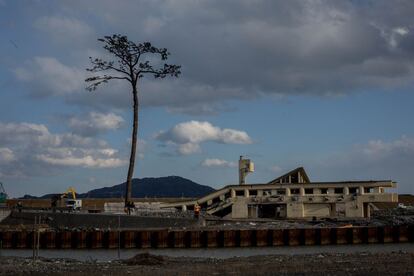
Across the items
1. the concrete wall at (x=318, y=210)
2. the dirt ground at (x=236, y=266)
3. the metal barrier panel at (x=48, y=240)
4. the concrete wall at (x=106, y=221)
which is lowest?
the dirt ground at (x=236, y=266)

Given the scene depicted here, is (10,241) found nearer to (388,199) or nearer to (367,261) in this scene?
(367,261)

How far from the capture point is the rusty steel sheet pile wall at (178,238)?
47625 mm

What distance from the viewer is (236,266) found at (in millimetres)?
27641

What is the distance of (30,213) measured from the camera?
54625mm

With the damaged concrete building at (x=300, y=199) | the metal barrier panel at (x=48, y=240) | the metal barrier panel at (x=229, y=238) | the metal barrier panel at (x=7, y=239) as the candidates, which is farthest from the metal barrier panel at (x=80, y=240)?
the damaged concrete building at (x=300, y=199)

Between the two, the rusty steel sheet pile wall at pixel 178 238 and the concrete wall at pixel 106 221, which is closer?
the rusty steel sheet pile wall at pixel 178 238

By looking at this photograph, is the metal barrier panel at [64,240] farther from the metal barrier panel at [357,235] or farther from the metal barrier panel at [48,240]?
the metal barrier panel at [357,235]

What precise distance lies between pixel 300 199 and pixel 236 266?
46.0 meters

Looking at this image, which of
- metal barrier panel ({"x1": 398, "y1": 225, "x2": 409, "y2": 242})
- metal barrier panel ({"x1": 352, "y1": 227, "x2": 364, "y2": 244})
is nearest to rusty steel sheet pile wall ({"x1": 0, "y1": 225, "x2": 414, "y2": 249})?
metal barrier panel ({"x1": 352, "y1": 227, "x2": 364, "y2": 244})

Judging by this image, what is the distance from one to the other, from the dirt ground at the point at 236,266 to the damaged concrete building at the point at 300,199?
39.8 m

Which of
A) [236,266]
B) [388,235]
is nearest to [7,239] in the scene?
[236,266]

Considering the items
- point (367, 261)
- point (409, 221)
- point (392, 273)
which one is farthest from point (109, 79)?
point (392, 273)

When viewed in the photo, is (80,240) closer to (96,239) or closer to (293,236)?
(96,239)

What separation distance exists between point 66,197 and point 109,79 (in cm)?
1916
